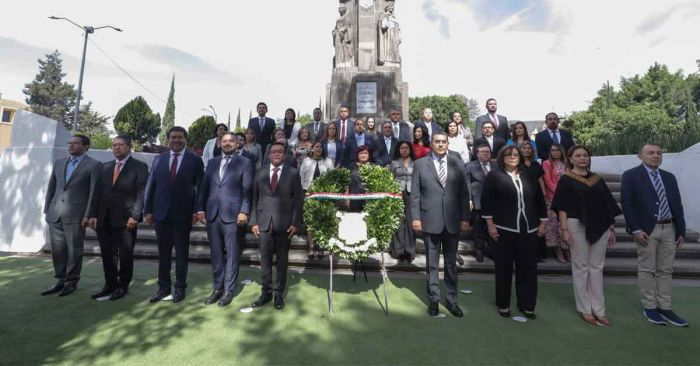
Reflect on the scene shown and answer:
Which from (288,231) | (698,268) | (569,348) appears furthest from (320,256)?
(698,268)

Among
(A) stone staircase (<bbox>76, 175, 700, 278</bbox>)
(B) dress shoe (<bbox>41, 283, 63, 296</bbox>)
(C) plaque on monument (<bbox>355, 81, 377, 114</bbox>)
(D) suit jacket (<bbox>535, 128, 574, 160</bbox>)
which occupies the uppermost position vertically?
(C) plaque on monument (<bbox>355, 81, 377, 114</bbox>)

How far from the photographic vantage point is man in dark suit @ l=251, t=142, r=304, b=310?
13.5 ft

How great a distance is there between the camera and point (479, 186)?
5512mm

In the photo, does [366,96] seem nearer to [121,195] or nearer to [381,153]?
[381,153]

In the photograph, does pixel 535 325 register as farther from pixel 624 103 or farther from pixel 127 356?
pixel 624 103

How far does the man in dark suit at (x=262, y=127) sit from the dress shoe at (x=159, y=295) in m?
5.00

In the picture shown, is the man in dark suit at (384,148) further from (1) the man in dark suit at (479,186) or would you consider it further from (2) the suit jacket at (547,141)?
(2) the suit jacket at (547,141)

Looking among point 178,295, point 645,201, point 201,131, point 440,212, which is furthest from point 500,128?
point 201,131

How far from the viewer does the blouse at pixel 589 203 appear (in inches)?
145

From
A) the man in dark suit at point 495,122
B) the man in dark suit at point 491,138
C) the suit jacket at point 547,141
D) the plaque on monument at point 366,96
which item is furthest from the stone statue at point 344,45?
the suit jacket at point 547,141

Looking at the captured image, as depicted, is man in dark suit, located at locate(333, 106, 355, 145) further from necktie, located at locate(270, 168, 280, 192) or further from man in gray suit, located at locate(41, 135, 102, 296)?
man in gray suit, located at locate(41, 135, 102, 296)

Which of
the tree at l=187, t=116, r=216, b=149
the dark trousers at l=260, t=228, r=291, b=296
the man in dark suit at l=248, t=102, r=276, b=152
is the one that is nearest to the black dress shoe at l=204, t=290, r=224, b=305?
the dark trousers at l=260, t=228, r=291, b=296

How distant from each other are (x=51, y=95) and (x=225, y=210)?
8414 centimetres

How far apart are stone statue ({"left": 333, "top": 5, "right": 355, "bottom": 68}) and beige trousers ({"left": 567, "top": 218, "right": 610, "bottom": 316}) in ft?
37.5
